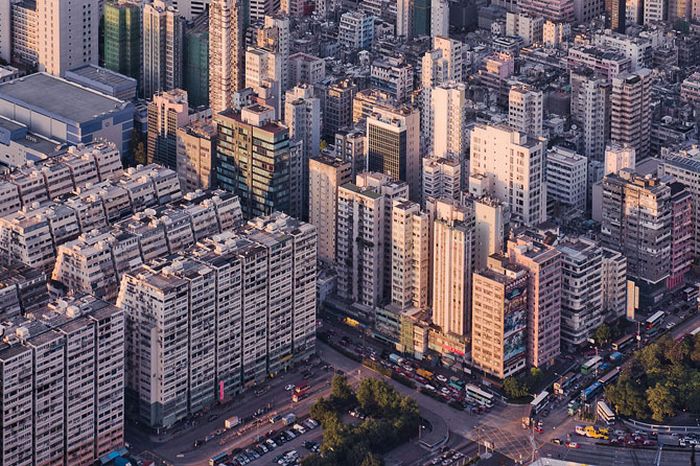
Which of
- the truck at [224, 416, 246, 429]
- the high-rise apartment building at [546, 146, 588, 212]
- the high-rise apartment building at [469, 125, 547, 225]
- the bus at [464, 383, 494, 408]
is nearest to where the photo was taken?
the truck at [224, 416, 246, 429]

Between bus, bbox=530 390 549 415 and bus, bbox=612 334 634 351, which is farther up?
bus, bbox=612 334 634 351

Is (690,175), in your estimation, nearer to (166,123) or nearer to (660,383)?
(660,383)

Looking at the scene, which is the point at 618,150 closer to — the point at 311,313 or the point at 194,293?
the point at 311,313

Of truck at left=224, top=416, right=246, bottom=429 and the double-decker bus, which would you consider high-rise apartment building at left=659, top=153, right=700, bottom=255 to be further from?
truck at left=224, top=416, right=246, bottom=429

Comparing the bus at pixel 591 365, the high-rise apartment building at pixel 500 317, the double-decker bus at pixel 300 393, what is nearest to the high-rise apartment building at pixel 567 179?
the bus at pixel 591 365

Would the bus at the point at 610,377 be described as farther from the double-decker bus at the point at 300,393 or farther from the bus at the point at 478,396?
the double-decker bus at the point at 300,393

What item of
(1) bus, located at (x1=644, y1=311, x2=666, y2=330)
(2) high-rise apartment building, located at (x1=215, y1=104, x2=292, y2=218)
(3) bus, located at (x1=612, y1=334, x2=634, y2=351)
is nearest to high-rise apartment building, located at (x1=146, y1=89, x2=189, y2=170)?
(2) high-rise apartment building, located at (x1=215, y1=104, x2=292, y2=218)

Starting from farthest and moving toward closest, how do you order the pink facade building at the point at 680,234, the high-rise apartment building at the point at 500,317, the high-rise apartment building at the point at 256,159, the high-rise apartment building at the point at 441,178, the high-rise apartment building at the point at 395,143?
the high-rise apartment building at the point at 395,143
the high-rise apartment building at the point at 441,178
the high-rise apartment building at the point at 256,159
the pink facade building at the point at 680,234
the high-rise apartment building at the point at 500,317
